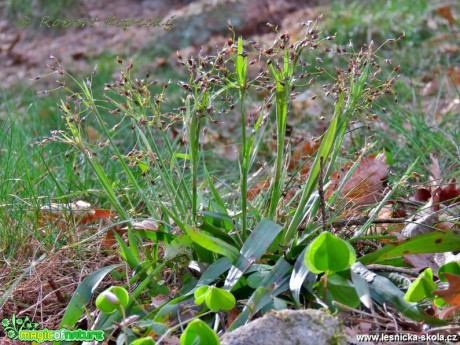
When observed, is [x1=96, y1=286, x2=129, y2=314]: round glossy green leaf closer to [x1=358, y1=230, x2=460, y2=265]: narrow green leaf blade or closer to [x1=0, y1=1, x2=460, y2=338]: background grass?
[x1=0, y1=1, x2=460, y2=338]: background grass

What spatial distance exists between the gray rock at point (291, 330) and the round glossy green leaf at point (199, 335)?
0.03m

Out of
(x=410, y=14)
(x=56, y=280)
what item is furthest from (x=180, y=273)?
(x=410, y=14)

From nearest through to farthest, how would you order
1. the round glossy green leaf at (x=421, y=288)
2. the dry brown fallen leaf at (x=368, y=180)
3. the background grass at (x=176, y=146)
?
the round glossy green leaf at (x=421, y=288)
the background grass at (x=176, y=146)
the dry brown fallen leaf at (x=368, y=180)

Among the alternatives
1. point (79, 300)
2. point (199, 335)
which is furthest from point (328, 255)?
point (79, 300)

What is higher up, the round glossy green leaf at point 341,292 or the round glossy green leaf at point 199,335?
the round glossy green leaf at point 199,335

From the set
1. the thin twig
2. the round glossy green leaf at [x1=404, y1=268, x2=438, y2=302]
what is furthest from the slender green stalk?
the round glossy green leaf at [x1=404, y1=268, x2=438, y2=302]

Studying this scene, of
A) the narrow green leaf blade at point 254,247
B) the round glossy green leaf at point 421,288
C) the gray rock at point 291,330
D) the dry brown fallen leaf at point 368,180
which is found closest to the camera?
the gray rock at point 291,330

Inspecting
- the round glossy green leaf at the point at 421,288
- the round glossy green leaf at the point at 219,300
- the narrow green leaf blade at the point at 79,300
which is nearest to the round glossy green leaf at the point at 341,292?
the round glossy green leaf at the point at 421,288

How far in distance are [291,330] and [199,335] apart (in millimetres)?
200

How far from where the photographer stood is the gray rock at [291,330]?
152 cm

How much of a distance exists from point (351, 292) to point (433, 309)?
0.21 meters

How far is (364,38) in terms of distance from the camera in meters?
5.21

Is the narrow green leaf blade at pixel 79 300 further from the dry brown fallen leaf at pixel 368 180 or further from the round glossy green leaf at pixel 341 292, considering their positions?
the dry brown fallen leaf at pixel 368 180

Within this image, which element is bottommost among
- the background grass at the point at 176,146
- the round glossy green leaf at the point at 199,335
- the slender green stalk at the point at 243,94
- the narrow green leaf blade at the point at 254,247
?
the background grass at the point at 176,146
